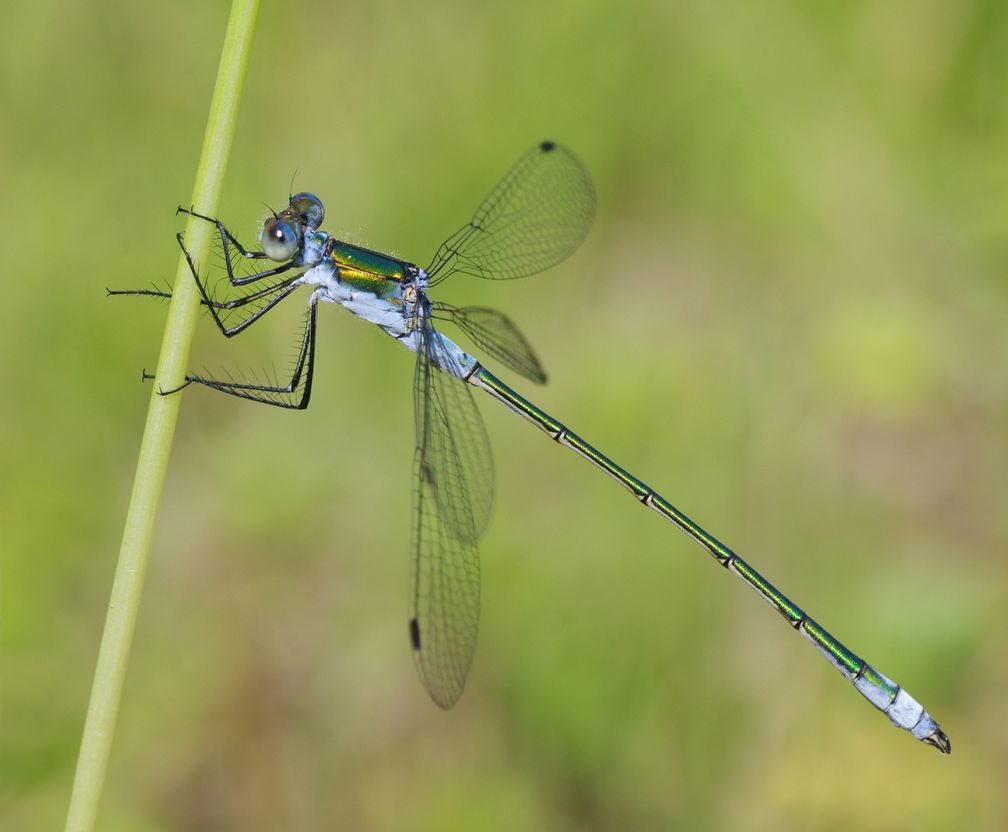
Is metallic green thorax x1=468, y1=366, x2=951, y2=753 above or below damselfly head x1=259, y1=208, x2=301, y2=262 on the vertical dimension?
below

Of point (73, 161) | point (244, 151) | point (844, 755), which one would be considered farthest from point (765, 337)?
point (73, 161)

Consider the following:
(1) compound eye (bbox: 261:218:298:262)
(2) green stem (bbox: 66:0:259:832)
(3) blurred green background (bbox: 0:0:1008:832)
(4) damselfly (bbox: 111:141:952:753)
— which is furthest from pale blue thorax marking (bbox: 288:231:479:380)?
(2) green stem (bbox: 66:0:259:832)

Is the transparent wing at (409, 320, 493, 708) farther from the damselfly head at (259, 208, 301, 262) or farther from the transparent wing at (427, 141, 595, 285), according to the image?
the damselfly head at (259, 208, 301, 262)

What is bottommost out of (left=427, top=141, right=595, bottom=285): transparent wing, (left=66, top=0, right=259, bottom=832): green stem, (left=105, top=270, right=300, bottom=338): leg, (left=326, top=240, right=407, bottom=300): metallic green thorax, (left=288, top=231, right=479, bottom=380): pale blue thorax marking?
(left=66, top=0, right=259, bottom=832): green stem

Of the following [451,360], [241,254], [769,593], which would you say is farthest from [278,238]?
[769,593]

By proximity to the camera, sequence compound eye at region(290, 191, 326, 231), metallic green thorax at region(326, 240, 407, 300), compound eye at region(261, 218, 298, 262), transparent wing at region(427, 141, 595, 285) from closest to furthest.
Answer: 1. compound eye at region(261, 218, 298, 262)
2. compound eye at region(290, 191, 326, 231)
3. metallic green thorax at region(326, 240, 407, 300)
4. transparent wing at region(427, 141, 595, 285)

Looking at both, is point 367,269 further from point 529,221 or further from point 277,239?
point 529,221

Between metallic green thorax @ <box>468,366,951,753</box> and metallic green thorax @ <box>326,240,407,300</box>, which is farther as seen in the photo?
metallic green thorax @ <box>468,366,951,753</box>
